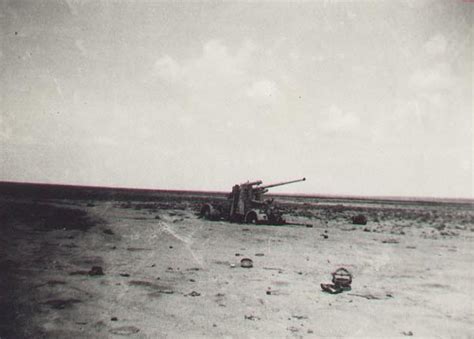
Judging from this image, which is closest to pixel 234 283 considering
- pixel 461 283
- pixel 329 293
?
pixel 329 293

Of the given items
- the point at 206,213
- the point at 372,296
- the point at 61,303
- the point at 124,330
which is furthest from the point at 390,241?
the point at 61,303

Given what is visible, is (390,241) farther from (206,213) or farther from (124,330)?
(124,330)

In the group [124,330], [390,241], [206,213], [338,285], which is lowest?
[124,330]

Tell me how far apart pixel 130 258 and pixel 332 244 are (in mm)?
7580

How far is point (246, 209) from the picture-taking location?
64.1ft

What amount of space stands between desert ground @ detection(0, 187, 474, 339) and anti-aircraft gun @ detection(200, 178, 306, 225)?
16.3 ft

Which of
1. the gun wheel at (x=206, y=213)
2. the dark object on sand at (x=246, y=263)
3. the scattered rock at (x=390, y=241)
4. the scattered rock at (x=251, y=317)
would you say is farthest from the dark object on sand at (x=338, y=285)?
the gun wheel at (x=206, y=213)

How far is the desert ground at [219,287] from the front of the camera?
5523 millimetres

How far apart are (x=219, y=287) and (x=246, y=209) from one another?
1204cm

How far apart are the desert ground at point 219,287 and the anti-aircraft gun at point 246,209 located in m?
4.97

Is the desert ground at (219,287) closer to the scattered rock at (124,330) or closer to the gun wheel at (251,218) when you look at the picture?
the scattered rock at (124,330)

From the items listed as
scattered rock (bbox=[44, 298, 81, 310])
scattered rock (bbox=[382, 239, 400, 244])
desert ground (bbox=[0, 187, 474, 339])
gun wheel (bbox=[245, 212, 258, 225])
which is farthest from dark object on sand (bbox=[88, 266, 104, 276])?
gun wheel (bbox=[245, 212, 258, 225])

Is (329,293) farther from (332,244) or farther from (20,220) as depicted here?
(20,220)

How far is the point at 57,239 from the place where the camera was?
1205 centimetres
